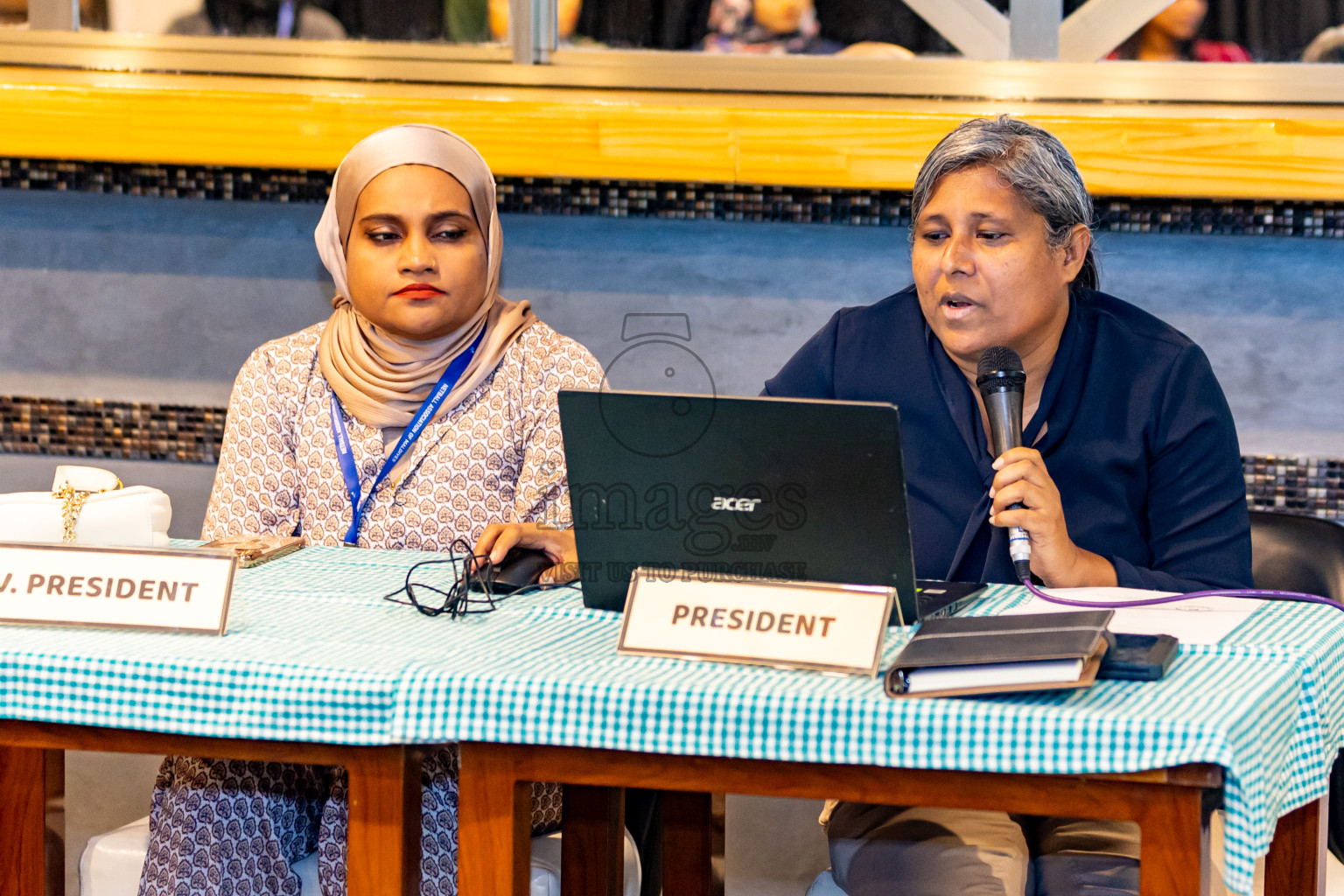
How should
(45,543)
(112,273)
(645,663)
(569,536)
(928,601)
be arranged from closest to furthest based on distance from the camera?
(645,663) < (45,543) < (928,601) < (569,536) < (112,273)

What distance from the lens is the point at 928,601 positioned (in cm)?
167

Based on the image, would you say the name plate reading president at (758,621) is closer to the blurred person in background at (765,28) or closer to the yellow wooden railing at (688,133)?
the yellow wooden railing at (688,133)

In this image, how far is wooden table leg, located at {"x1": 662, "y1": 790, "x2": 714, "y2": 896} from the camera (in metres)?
1.90

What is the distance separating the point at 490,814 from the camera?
52.5 inches

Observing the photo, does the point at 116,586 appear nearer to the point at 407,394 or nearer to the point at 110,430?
the point at 407,394

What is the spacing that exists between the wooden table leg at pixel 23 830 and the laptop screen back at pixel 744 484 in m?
0.75

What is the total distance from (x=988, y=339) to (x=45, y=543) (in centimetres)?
132

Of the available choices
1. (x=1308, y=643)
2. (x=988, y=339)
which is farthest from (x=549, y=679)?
(x=988, y=339)

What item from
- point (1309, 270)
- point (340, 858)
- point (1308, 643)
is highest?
point (1309, 270)

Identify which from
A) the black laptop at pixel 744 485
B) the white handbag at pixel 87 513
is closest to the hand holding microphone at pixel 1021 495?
the black laptop at pixel 744 485

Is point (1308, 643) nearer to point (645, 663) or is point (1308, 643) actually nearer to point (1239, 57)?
point (645, 663)

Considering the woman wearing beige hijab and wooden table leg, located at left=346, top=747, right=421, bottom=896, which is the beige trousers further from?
the woman wearing beige hijab

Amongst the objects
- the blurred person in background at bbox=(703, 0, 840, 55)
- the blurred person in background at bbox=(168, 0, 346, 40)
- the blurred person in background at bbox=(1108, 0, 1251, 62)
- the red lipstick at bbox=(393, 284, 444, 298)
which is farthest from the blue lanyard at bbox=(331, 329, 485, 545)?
the blurred person in background at bbox=(1108, 0, 1251, 62)

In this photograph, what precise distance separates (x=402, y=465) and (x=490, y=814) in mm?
1031
